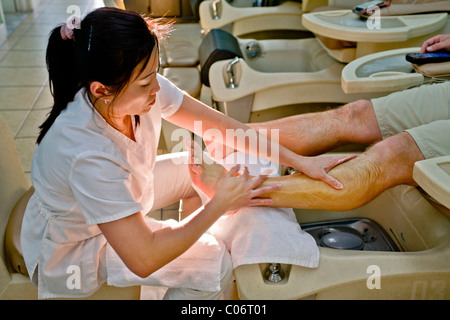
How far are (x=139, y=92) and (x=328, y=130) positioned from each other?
0.75 meters

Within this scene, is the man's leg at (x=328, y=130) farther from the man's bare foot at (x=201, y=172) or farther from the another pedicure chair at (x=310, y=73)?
the another pedicure chair at (x=310, y=73)

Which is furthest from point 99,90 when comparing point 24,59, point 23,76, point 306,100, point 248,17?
point 24,59

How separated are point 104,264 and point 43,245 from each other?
13 centimetres

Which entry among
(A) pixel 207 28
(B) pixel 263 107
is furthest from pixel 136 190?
(A) pixel 207 28

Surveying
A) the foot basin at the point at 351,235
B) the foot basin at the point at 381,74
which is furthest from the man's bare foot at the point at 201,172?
the foot basin at the point at 381,74

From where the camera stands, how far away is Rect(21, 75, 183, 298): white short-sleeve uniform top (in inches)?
35.8

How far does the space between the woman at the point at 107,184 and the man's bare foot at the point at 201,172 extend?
0.46ft

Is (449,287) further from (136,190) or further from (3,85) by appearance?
(3,85)

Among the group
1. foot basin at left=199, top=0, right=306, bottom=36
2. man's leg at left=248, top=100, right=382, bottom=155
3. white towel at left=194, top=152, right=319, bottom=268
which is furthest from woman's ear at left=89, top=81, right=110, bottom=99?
foot basin at left=199, top=0, right=306, bottom=36

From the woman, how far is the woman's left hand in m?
Result: 0.19

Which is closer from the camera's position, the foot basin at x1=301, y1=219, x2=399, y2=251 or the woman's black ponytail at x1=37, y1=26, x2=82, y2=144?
the woman's black ponytail at x1=37, y1=26, x2=82, y2=144

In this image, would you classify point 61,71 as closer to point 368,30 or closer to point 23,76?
point 368,30

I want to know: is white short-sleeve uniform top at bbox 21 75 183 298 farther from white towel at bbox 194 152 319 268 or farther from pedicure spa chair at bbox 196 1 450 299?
pedicure spa chair at bbox 196 1 450 299

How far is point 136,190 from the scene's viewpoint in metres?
1.07
